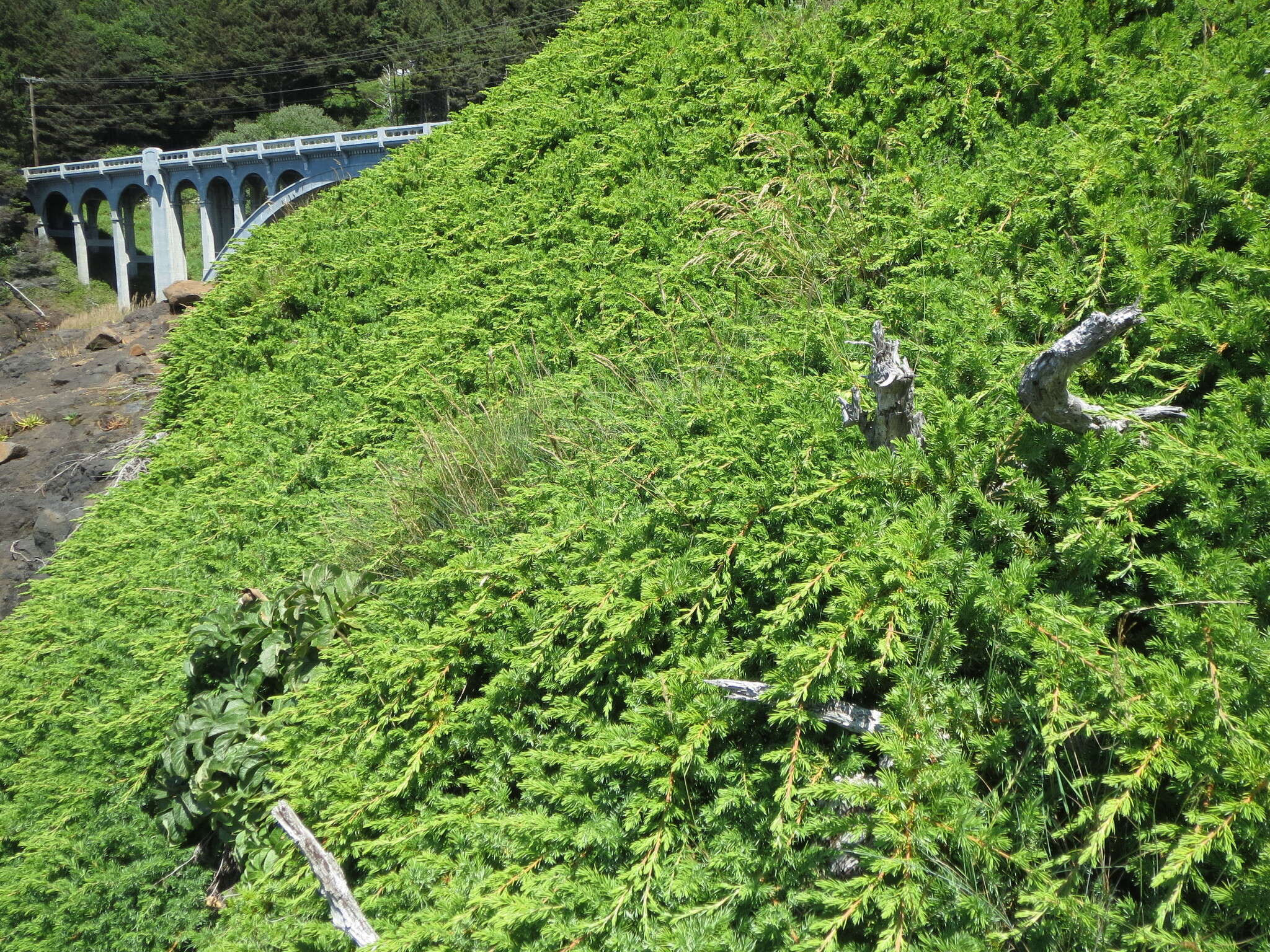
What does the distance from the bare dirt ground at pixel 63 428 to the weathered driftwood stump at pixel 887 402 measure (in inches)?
311

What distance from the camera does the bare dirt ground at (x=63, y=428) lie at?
33.9 ft

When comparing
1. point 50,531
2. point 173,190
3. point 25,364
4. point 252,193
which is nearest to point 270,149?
point 252,193

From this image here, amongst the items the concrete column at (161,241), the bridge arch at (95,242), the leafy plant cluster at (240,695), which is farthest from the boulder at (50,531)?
the bridge arch at (95,242)

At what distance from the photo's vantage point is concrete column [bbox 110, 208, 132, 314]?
45853mm

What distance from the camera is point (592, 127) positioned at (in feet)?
25.5

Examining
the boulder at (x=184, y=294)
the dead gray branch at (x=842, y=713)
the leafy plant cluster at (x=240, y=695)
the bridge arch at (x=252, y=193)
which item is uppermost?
the bridge arch at (x=252, y=193)

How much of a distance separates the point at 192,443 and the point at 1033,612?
6.79 meters

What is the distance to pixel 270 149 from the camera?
34344 millimetres

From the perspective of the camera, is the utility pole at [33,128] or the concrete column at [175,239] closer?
the concrete column at [175,239]

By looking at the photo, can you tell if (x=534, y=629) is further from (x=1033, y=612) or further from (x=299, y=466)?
(x=299, y=466)

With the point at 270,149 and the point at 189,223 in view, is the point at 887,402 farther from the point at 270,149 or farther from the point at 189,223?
the point at 189,223

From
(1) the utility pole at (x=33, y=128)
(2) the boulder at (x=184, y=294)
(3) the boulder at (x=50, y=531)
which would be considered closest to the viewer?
(3) the boulder at (x=50, y=531)

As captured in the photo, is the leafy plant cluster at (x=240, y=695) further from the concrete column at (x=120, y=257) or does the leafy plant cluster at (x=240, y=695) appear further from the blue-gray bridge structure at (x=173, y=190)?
the concrete column at (x=120, y=257)

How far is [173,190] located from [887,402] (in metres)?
46.4
